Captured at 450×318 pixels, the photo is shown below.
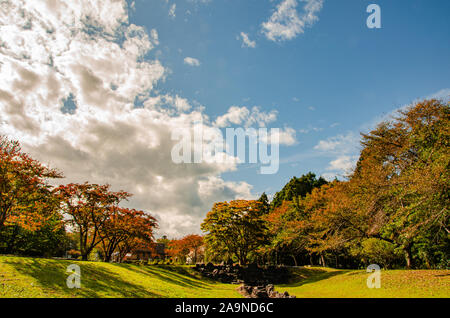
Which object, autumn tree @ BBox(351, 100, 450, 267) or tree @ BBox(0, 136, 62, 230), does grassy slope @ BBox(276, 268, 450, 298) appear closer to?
autumn tree @ BBox(351, 100, 450, 267)

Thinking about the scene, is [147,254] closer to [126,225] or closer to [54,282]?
[126,225]

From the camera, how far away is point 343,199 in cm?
2158

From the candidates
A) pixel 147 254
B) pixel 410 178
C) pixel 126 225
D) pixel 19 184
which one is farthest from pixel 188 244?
pixel 410 178

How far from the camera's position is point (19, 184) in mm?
14695

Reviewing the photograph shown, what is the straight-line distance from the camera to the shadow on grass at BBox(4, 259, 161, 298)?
973cm

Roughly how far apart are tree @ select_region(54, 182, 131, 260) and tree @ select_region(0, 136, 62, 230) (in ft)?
14.4

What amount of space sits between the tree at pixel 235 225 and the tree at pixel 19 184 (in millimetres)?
17862

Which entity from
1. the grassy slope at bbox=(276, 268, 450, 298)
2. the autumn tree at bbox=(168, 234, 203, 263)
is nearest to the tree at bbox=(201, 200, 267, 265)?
the grassy slope at bbox=(276, 268, 450, 298)

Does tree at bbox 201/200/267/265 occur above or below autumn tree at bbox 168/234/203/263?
above

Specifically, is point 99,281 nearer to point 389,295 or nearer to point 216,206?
point 389,295

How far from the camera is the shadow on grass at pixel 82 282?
9.73 metres

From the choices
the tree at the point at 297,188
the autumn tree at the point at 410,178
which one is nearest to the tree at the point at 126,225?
the autumn tree at the point at 410,178

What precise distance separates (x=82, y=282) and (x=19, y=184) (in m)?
7.81
